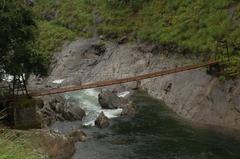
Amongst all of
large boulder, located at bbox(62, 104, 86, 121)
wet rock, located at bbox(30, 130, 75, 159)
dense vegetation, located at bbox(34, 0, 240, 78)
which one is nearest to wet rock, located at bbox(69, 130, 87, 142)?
wet rock, located at bbox(30, 130, 75, 159)

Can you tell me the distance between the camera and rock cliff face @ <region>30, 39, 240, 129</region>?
3791 cm

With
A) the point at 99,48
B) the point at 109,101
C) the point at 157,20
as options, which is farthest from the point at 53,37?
the point at 109,101

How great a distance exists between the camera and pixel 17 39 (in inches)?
1209

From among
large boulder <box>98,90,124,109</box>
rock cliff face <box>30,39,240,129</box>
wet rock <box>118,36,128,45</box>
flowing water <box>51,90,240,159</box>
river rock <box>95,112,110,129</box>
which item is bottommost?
flowing water <box>51,90,240,159</box>

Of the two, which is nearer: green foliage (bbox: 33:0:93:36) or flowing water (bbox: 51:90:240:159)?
flowing water (bbox: 51:90:240:159)

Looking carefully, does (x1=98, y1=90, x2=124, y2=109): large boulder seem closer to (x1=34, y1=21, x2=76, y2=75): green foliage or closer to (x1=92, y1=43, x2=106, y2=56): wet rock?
(x1=92, y1=43, x2=106, y2=56): wet rock

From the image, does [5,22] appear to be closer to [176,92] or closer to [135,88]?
[176,92]

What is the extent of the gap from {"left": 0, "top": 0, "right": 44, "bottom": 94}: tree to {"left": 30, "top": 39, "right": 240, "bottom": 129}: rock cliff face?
14.8 meters

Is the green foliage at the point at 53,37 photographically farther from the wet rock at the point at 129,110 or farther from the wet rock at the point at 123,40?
the wet rock at the point at 129,110

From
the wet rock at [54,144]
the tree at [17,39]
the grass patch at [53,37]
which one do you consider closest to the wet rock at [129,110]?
the tree at [17,39]

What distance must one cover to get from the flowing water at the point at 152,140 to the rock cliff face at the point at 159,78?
7.24 feet

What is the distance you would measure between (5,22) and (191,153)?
14269mm

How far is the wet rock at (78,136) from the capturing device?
31.9 metres

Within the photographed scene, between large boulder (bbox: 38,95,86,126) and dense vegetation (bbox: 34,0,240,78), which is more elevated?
dense vegetation (bbox: 34,0,240,78)
